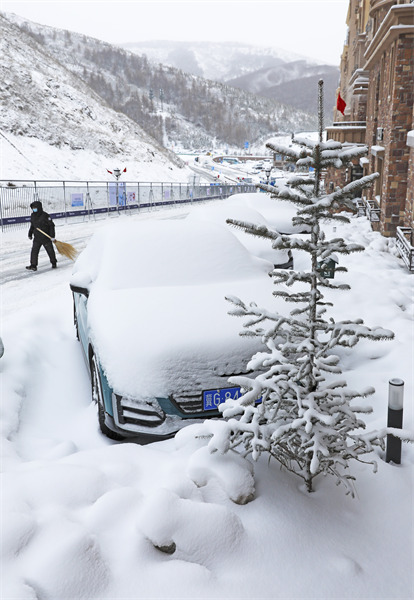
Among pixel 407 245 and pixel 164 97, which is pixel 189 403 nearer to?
pixel 407 245

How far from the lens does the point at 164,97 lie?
182m

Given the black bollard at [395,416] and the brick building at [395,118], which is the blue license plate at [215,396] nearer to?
the black bollard at [395,416]

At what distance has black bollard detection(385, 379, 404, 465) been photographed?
3.77m

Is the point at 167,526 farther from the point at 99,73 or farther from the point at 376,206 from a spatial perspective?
the point at 99,73

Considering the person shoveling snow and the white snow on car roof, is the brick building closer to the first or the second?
the white snow on car roof

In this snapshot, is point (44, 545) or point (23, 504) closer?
point (44, 545)

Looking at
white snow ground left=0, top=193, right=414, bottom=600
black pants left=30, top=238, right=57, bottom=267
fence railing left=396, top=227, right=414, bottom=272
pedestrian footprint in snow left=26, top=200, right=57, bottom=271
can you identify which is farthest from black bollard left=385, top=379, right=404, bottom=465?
black pants left=30, top=238, right=57, bottom=267

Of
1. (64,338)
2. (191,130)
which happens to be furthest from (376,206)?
(191,130)

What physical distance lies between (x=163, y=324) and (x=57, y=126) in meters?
54.9

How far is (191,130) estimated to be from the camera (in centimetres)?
16588

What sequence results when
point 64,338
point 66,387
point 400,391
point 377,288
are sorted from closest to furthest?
point 400,391, point 66,387, point 64,338, point 377,288

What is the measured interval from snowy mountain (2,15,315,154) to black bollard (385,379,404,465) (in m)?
150

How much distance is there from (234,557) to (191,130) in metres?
173

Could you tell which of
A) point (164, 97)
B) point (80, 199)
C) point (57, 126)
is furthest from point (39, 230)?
point (164, 97)
